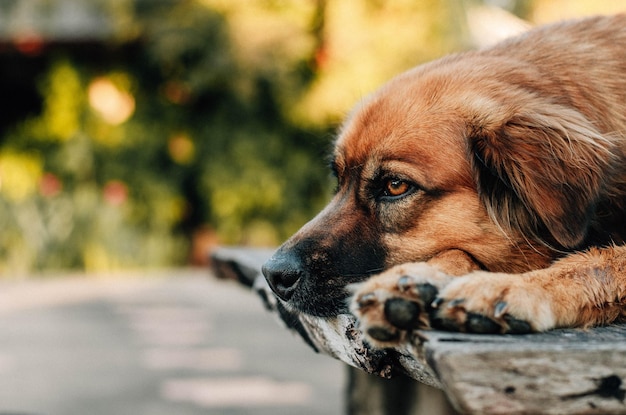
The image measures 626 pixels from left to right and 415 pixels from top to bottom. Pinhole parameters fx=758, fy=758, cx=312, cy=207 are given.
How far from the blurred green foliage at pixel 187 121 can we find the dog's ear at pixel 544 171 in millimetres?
7300

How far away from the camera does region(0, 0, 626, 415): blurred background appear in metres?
9.58

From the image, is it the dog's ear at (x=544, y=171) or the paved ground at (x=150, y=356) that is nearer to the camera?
the dog's ear at (x=544, y=171)

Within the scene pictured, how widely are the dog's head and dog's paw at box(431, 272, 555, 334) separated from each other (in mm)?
492

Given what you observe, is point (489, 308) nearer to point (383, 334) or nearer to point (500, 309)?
point (500, 309)

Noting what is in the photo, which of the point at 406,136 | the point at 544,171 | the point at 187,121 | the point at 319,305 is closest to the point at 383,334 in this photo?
the point at 319,305

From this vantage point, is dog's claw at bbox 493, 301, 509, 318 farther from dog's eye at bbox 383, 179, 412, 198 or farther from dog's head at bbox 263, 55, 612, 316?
dog's eye at bbox 383, 179, 412, 198

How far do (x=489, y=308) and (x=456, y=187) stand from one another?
85 centimetres

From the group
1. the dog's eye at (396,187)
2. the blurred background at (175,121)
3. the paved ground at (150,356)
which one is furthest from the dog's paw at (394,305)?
the blurred background at (175,121)

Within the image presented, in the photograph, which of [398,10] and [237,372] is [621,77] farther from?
[398,10]

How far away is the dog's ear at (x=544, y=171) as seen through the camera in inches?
79.7

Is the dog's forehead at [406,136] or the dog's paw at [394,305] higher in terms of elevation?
the dog's forehead at [406,136]

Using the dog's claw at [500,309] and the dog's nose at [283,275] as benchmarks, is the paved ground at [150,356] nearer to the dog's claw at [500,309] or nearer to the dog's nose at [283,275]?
the dog's nose at [283,275]

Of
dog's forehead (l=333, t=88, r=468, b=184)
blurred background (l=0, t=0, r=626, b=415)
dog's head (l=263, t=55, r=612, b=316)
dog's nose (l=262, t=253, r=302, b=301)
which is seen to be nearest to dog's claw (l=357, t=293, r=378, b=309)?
dog's head (l=263, t=55, r=612, b=316)

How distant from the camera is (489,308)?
4.82ft
